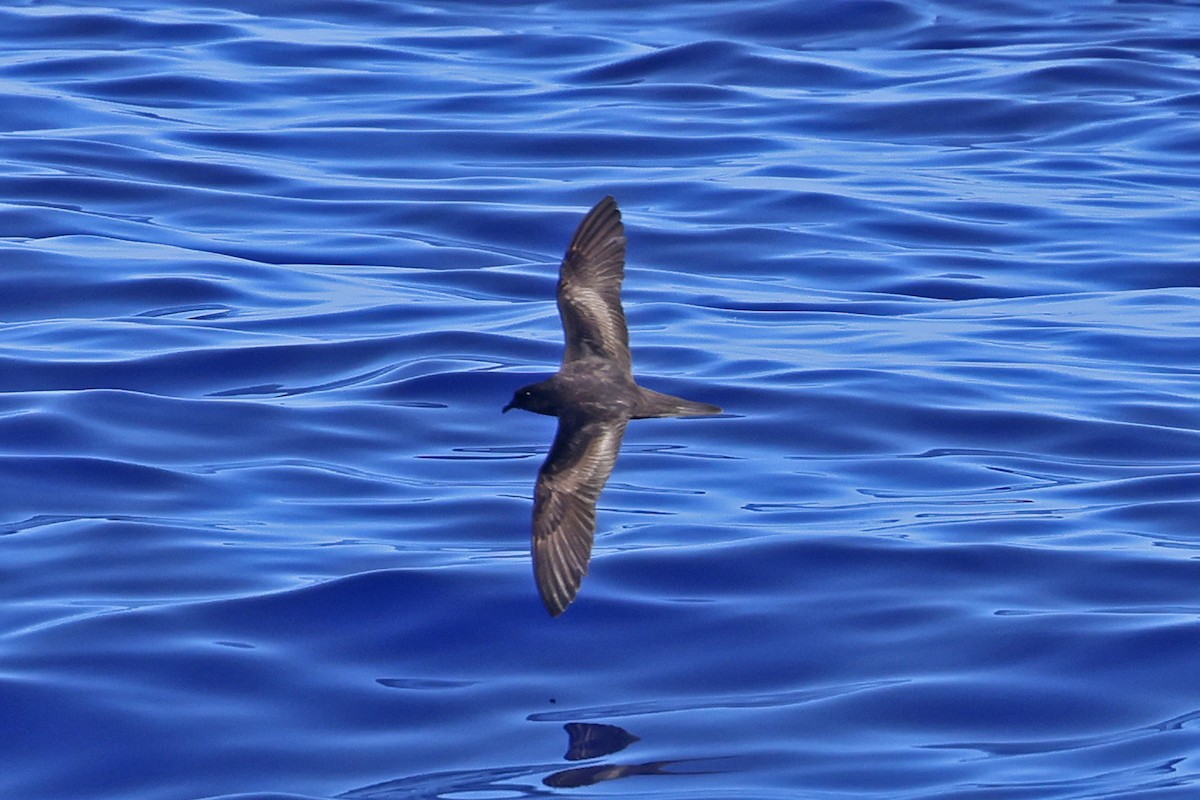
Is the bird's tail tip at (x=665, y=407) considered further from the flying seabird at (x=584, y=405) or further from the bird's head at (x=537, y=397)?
the bird's head at (x=537, y=397)

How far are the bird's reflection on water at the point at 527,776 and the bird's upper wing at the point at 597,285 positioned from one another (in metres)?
1.77

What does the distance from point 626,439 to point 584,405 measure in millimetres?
2969

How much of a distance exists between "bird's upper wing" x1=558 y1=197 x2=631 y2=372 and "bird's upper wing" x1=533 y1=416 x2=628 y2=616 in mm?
631

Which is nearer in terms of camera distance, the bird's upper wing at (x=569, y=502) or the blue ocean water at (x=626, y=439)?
the bird's upper wing at (x=569, y=502)

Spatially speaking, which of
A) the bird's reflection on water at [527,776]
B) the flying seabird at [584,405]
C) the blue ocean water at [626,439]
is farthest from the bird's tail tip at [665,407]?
the bird's reflection on water at [527,776]

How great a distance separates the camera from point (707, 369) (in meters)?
10.9

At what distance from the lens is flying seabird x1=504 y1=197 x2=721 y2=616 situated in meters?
6.91

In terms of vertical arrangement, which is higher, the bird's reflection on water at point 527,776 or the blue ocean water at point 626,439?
the blue ocean water at point 626,439

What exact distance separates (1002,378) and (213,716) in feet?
18.5

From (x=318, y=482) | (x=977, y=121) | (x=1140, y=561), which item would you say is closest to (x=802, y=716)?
(x=1140, y=561)

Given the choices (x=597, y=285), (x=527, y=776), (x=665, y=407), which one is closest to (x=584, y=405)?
(x=665, y=407)

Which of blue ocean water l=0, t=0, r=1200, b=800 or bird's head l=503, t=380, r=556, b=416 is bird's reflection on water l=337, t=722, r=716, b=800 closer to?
blue ocean water l=0, t=0, r=1200, b=800

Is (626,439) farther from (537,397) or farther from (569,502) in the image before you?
(569,502)

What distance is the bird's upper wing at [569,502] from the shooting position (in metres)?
6.76
